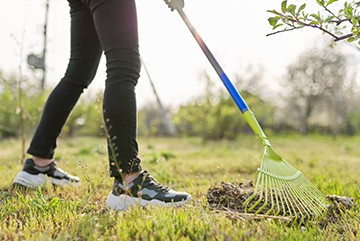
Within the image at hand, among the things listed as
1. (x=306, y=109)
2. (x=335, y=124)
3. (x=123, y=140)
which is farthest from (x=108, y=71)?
(x=306, y=109)

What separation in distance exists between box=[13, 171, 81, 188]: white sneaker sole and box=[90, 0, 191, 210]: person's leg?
0.79 metres

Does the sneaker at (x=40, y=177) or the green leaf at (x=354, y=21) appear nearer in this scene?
the green leaf at (x=354, y=21)

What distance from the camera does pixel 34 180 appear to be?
247 cm

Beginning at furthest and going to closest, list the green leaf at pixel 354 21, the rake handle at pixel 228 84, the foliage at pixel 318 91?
1. the foliage at pixel 318 91
2. the rake handle at pixel 228 84
3. the green leaf at pixel 354 21

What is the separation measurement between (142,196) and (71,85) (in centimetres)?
89

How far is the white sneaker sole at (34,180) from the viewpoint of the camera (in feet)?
8.00

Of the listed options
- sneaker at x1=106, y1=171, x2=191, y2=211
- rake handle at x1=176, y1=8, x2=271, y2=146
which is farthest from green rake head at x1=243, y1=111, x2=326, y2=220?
sneaker at x1=106, y1=171, x2=191, y2=211

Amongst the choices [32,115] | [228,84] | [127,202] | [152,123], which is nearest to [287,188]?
[228,84]

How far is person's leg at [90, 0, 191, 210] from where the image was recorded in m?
1.83

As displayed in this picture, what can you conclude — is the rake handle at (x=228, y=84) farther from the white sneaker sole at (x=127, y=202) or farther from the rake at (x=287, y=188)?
the white sneaker sole at (x=127, y=202)

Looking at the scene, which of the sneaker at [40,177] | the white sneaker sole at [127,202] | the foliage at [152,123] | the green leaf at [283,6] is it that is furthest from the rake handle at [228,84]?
the foliage at [152,123]

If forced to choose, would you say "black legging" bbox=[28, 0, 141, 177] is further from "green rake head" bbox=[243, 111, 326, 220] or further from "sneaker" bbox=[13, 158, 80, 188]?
"sneaker" bbox=[13, 158, 80, 188]

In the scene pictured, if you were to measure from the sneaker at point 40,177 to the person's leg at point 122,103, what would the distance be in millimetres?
798

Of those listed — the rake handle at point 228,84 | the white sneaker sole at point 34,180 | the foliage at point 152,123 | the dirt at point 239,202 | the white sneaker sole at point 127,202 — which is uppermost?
the foliage at point 152,123
